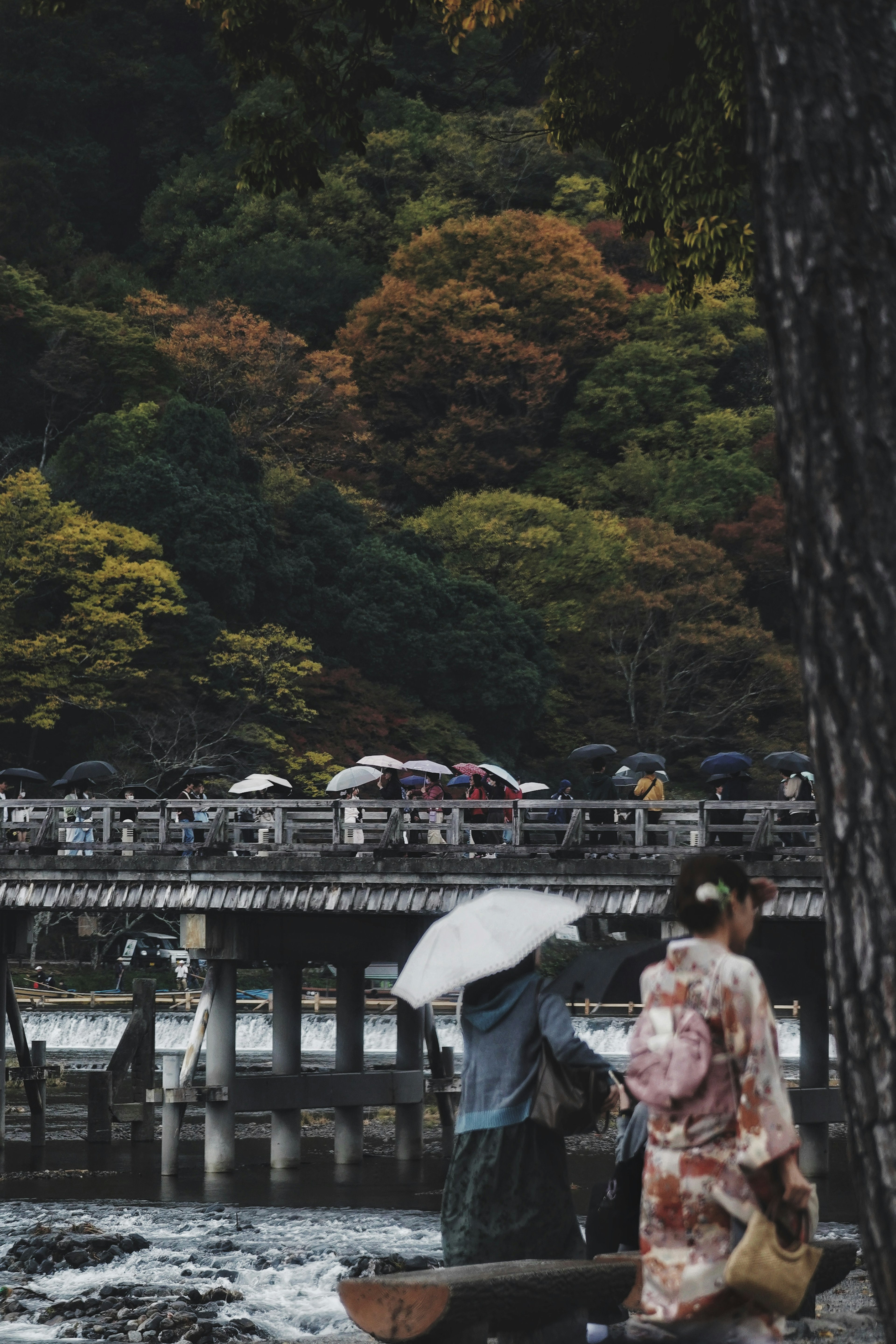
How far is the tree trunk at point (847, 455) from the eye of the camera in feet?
13.5

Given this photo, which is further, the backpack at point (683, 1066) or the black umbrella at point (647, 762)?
the black umbrella at point (647, 762)

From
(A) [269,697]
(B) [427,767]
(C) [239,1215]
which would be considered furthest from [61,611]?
(C) [239,1215]

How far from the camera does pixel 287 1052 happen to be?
69.9 ft

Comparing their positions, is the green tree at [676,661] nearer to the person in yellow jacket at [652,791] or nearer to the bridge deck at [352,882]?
the person in yellow jacket at [652,791]

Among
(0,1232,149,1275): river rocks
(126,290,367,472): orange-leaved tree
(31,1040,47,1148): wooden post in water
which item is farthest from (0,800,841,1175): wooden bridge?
(126,290,367,472): orange-leaved tree

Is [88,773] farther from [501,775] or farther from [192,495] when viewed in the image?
[192,495]

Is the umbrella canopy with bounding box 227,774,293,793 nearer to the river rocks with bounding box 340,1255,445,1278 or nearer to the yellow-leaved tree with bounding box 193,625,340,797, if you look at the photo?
the river rocks with bounding box 340,1255,445,1278

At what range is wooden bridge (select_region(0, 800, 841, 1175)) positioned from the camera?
59.5 ft

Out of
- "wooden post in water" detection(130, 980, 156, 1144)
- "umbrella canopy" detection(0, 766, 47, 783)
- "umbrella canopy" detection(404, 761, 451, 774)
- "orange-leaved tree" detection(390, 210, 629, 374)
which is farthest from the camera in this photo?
"orange-leaved tree" detection(390, 210, 629, 374)

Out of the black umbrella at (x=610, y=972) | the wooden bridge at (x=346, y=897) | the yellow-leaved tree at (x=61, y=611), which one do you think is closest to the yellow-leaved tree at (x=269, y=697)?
→ the yellow-leaved tree at (x=61, y=611)

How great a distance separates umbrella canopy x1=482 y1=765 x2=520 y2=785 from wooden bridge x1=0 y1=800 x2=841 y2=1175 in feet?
2.05

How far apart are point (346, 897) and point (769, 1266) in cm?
1493

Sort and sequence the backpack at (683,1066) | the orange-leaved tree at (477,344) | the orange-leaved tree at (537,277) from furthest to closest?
the orange-leaved tree at (537,277), the orange-leaved tree at (477,344), the backpack at (683,1066)

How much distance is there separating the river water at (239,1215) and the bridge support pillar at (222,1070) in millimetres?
367
